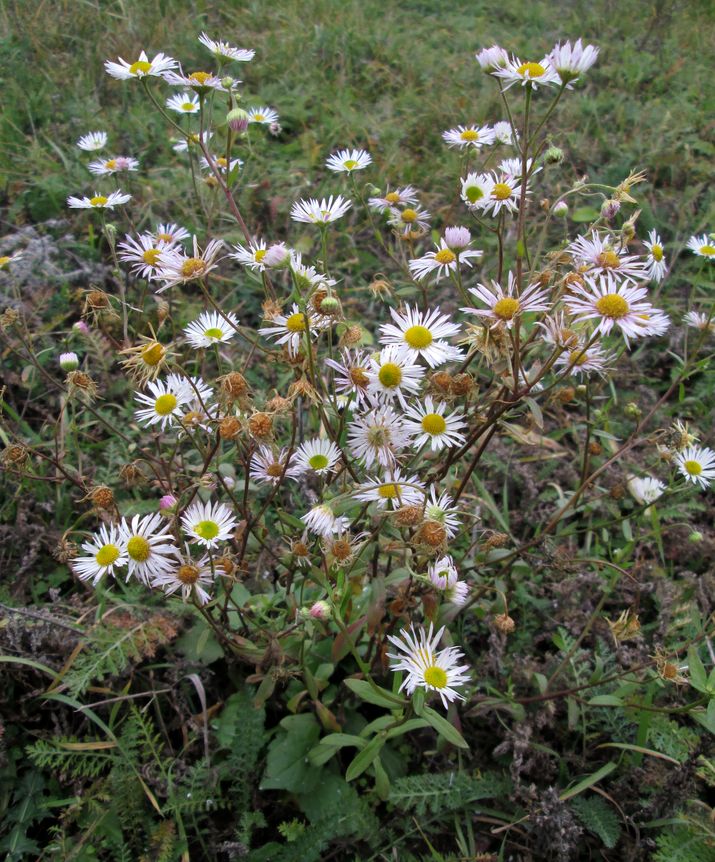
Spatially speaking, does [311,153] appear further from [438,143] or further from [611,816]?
[611,816]

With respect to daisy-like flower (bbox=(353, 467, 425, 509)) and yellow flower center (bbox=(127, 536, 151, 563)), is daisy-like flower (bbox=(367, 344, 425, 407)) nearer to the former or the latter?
daisy-like flower (bbox=(353, 467, 425, 509))

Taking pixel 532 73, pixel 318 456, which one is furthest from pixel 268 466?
pixel 532 73

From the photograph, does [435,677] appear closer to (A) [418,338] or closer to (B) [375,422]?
(B) [375,422]

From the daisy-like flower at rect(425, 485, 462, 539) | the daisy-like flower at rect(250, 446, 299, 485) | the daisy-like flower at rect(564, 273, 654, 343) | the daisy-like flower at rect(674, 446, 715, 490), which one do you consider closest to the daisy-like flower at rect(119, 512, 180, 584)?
the daisy-like flower at rect(250, 446, 299, 485)

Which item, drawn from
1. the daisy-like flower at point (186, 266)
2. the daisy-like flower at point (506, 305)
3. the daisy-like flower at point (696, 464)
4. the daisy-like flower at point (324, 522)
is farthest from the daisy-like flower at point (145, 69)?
the daisy-like flower at point (696, 464)

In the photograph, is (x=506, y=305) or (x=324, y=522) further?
(x=324, y=522)

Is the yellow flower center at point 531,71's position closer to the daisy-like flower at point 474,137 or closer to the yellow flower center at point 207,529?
the daisy-like flower at point 474,137
